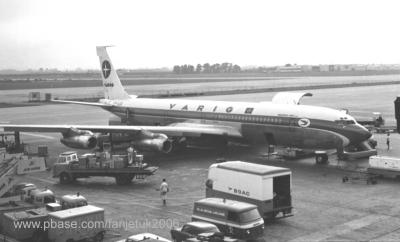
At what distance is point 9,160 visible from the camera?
26.1 metres

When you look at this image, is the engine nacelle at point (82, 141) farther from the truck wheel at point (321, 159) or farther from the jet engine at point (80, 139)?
the truck wheel at point (321, 159)

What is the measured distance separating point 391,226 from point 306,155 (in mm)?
18535

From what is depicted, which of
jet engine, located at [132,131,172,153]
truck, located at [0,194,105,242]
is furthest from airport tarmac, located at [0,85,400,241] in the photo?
jet engine, located at [132,131,172,153]

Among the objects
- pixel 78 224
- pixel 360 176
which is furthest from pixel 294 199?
pixel 78 224

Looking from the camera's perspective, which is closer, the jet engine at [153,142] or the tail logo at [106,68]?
the jet engine at [153,142]

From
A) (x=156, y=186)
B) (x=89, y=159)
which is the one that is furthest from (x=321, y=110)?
(x=89, y=159)

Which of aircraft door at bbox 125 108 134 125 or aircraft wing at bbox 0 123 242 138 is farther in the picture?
aircraft door at bbox 125 108 134 125

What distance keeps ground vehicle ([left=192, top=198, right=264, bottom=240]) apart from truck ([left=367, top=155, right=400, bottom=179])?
14680 mm

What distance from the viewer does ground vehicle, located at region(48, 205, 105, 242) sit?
20.1 m

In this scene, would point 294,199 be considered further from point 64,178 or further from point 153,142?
point 64,178

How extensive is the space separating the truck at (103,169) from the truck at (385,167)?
46.3 feet

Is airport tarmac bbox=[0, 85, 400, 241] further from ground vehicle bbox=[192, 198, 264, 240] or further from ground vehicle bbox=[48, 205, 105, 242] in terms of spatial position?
ground vehicle bbox=[192, 198, 264, 240]

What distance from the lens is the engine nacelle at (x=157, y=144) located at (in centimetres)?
3753

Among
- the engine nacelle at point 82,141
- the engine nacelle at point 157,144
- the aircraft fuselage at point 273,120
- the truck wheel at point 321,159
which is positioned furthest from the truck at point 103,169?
the truck wheel at point 321,159
